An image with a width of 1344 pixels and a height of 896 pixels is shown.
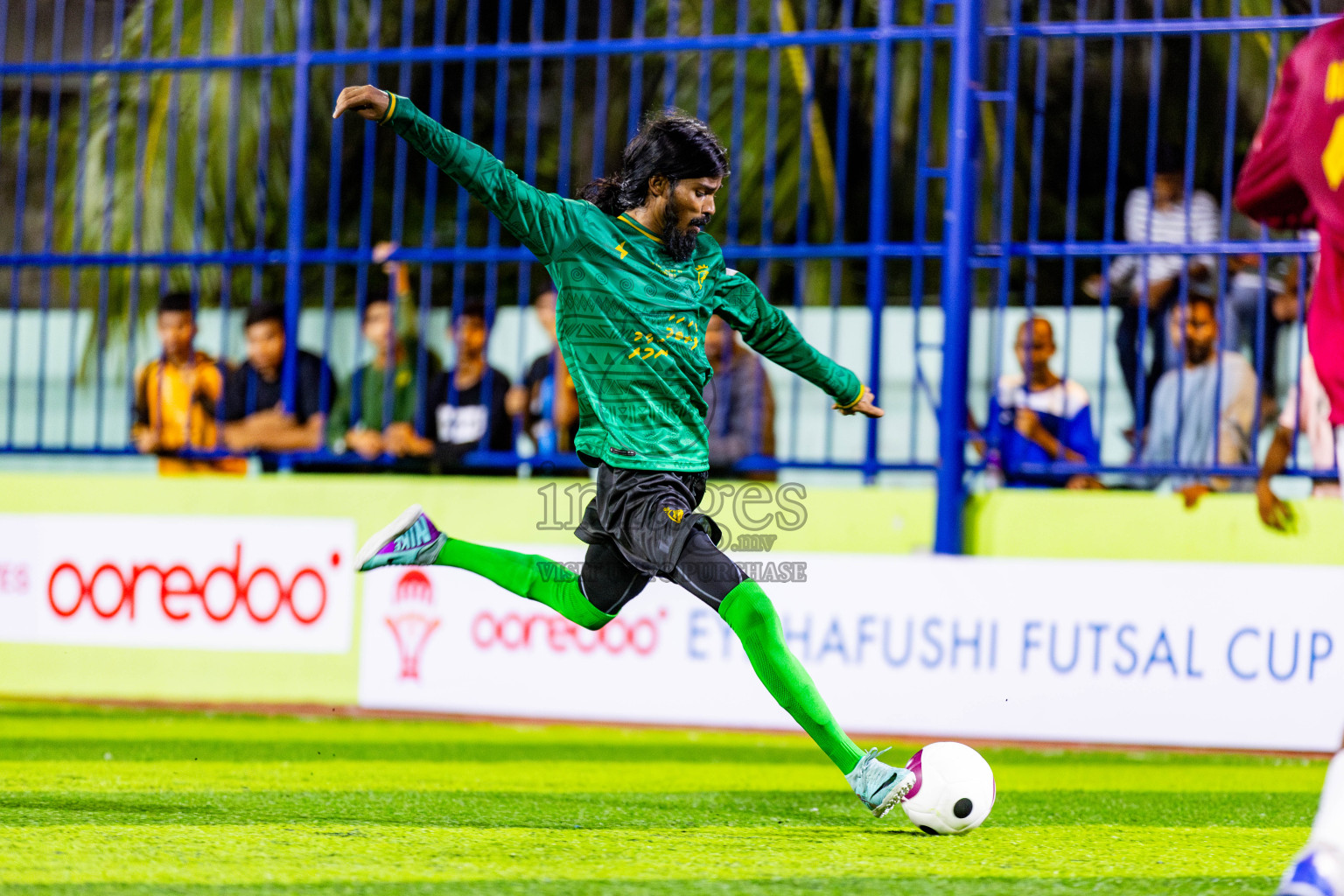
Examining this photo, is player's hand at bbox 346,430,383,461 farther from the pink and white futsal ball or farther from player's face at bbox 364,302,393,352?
the pink and white futsal ball

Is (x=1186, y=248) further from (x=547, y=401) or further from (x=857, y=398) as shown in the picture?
(x=857, y=398)

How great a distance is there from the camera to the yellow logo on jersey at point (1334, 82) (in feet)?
11.3

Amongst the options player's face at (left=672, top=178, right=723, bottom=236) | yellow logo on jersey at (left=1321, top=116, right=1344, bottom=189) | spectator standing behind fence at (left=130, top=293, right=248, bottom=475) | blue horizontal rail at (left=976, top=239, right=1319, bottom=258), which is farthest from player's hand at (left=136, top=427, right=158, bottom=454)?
yellow logo on jersey at (left=1321, top=116, right=1344, bottom=189)

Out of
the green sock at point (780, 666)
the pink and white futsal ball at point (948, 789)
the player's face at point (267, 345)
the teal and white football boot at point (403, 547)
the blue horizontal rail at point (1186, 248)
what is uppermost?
the blue horizontal rail at point (1186, 248)

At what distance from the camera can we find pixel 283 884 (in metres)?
3.61

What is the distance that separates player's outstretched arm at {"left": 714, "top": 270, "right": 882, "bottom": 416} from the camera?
494cm

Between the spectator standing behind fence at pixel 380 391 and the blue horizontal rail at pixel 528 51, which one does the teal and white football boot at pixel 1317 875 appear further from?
the spectator standing behind fence at pixel 380 391

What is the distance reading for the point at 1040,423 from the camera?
7938 millimetres

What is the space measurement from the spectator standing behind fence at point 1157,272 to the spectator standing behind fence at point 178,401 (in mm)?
4104

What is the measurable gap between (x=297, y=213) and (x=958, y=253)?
10.4ft

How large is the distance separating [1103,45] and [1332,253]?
851cm

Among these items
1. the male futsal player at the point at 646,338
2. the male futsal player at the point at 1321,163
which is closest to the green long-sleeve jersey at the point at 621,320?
the male futsal player at the point at 646,338

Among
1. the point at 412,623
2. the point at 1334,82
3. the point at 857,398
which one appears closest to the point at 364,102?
the point at 857,398

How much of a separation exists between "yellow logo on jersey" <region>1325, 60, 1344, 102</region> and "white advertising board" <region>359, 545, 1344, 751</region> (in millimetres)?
4066
